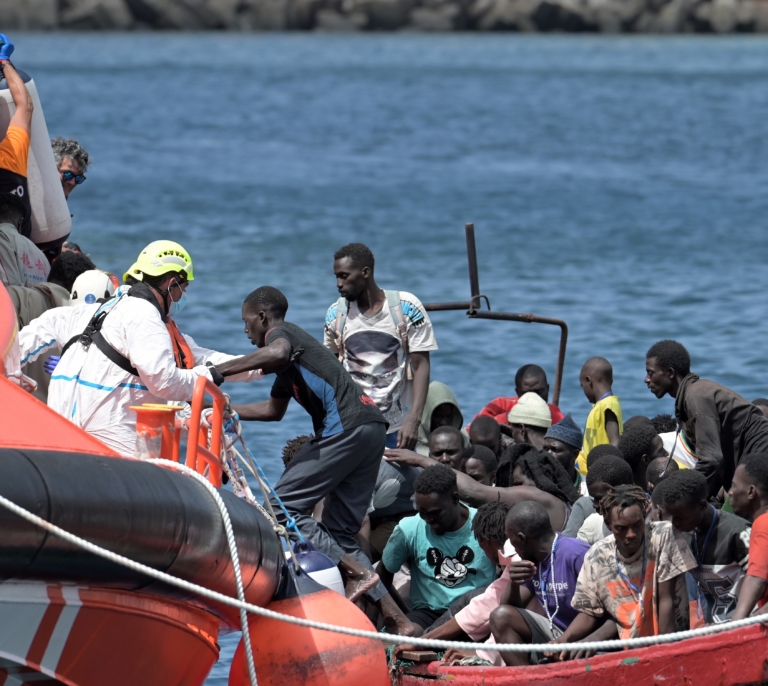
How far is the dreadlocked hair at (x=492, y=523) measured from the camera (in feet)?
22.4

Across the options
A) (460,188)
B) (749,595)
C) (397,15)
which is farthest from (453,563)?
(397,15)

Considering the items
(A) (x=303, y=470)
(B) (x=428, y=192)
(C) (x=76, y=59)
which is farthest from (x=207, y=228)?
(C) (x=76, y=59)

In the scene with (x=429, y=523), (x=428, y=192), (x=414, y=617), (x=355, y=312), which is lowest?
(x=428, y=192)

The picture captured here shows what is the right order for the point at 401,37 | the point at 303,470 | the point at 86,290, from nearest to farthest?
1. the point at 303,470
2. the point at 86,290
3. the point at 401,37

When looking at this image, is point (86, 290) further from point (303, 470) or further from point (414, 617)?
point (414, 617)

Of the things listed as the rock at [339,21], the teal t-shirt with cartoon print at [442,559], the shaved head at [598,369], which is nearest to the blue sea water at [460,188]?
the teal t-shirt with cartoon print at [442,559]

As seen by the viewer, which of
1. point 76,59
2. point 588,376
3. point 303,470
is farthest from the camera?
point 76,59

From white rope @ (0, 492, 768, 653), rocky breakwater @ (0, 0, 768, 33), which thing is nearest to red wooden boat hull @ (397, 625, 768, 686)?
white rope @ (0, 492, 768, 653)

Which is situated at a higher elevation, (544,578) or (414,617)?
(544,578)

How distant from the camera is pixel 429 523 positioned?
730 cm

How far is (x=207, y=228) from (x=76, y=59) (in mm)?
50828

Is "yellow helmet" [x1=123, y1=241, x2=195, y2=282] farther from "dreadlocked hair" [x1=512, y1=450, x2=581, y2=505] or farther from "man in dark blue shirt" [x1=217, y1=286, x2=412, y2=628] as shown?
"dreadlocked hair" [x1=512, y1=450, x2=581, y2=505]

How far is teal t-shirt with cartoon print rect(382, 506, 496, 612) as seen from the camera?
→ 288 inches

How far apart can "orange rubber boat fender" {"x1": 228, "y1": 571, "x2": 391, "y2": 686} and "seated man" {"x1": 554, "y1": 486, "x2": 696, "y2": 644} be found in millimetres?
854
